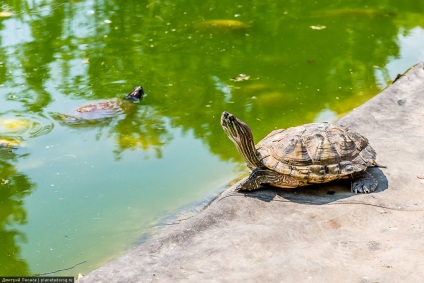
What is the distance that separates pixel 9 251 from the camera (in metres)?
4.50

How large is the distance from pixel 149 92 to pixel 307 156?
10.8 feet

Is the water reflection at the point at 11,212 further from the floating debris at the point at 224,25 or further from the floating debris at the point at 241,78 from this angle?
the floating debris at the point at 224,25

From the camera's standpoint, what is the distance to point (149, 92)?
23.8 ft

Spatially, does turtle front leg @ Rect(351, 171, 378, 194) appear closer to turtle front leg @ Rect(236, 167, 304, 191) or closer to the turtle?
turtle front leg @ Rect(236, 167, 304, 191)

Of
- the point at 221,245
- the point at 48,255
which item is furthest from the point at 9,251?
the point at 221,245

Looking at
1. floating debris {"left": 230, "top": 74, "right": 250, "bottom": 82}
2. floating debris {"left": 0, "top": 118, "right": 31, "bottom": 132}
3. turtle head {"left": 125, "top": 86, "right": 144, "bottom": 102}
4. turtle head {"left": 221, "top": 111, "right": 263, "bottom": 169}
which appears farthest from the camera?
floating debris {"left": 230, "top": 74, "right": 250, "bottom": 82}

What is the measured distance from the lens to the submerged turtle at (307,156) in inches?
172

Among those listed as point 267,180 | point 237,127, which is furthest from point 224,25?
point 267,180

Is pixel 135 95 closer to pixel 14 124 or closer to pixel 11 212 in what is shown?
pixel 14 124

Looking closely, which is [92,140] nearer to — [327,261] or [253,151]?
[253,151]

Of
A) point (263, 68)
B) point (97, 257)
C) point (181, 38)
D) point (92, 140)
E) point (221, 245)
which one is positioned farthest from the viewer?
point (181, 38)

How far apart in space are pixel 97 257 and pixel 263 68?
4175 mm

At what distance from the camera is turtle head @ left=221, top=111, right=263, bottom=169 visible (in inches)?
176

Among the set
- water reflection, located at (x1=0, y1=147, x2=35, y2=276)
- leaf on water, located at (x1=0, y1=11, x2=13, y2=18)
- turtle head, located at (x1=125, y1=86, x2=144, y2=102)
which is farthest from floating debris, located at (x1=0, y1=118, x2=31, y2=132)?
leaf on water, located at (x1=0, y1=11, x2=13, y2=18)
